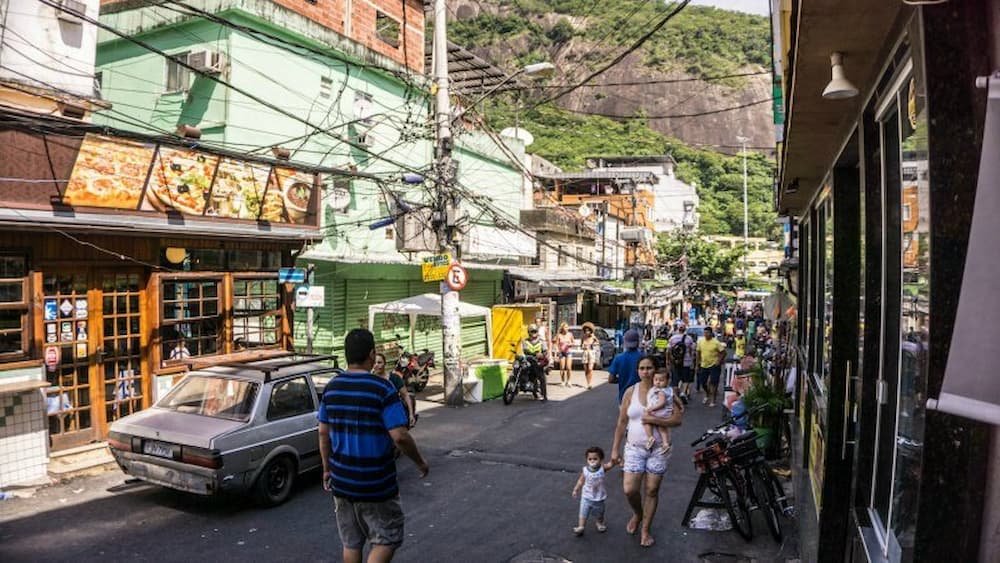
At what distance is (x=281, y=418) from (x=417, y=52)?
20.5 m

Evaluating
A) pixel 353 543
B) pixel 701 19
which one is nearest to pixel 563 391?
pixel 353 543

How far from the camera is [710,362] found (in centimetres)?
1527

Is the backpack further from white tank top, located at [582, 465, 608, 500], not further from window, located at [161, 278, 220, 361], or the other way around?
window, located at [161, 278, 220, 361]

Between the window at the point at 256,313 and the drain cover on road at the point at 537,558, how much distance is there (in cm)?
864

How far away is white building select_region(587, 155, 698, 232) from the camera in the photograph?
5884cm

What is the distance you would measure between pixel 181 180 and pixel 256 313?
309 centimetres

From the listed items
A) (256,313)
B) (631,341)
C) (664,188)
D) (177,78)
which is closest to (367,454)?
(631,341)

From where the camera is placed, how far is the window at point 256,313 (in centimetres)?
1321

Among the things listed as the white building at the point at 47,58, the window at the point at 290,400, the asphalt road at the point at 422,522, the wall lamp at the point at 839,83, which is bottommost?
the asphalt road at the point at 422,522

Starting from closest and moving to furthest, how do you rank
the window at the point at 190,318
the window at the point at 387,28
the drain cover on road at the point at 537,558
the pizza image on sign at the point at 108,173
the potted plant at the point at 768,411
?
1. the drain cover on road at the point at 537,558
2. the potted plant at the point at 768,411
3. the pizza image on sign at the point at 108,173
4. the window at the point at 190,318
5. the window at the point at 387,28

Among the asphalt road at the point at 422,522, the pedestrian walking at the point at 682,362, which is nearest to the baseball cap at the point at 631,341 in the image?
the asphalt road at the point at 422,522

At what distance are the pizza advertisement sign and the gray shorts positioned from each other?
7.81m

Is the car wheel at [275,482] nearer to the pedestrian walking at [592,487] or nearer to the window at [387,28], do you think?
the pedestrian walking at [592,487]

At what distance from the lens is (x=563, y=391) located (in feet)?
60.2
